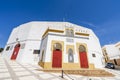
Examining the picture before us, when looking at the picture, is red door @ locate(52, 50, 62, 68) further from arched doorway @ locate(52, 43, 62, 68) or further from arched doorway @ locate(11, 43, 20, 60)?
arched doorway @ locate(11, 43, 20, 60)

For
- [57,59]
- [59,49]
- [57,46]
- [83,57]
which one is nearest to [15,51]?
[57,46]

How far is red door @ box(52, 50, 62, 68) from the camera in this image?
1179 cm

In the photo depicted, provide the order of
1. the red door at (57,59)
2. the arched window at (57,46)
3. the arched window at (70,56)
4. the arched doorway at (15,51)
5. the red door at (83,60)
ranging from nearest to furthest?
the red door at (57,59) → the arched window at (70,56) → the arched window at (57,46) → the red door at (83,60) → the arched doorway at (15,51)

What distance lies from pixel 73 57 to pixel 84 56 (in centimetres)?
173

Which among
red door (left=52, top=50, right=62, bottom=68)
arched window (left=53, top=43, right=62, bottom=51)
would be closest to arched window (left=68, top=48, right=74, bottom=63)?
red door (left=52, top=50, right=62, bottom=68)

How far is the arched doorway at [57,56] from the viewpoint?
11.8m

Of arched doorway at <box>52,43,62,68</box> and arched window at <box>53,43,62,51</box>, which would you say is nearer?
arched doorway at <box>52,43,62,68</box>

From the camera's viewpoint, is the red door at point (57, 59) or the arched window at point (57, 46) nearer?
the red door at point (57, 59)

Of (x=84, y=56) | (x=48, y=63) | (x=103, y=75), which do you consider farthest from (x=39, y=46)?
(x=103, y=75)

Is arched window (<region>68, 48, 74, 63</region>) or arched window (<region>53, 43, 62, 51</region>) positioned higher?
arched window (<region>53, 43, 62, 51</region>)

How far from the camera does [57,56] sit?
39.9ft

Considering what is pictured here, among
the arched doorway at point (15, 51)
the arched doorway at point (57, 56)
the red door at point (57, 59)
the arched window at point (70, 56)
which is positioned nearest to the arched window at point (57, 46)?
the arched doorway at point (57, 56)

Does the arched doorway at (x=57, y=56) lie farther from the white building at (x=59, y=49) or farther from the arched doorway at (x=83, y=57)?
the arched doorway at (x=83, y=57)

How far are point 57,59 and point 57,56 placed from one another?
37 centimetres
